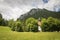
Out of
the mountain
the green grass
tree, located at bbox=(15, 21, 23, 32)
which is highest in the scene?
the mountain

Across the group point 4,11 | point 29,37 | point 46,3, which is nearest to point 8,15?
point 4,11

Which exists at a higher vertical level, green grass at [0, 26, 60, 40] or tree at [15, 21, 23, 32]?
tree at [15, 21, 23, 32]

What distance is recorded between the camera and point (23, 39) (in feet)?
12.2

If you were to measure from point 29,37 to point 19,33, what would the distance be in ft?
0.82

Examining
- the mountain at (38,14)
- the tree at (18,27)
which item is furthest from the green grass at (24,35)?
the mountain at (38,14)

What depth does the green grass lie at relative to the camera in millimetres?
3727

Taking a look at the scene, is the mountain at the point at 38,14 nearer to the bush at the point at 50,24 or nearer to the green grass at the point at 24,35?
the bush at the point at 50,24

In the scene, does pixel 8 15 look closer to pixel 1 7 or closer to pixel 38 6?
pixel 1 7

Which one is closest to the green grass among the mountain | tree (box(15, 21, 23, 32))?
tree (box(15, 21, 23, 32))

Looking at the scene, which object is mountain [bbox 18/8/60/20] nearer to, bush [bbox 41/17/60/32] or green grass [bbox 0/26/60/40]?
bush [bbox 41/17/60/32]

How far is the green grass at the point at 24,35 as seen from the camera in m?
3.73

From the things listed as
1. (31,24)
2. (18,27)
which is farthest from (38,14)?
(18,27)

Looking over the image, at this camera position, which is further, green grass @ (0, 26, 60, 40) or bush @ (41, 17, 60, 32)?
bush @ (41, 17, 60, 32)

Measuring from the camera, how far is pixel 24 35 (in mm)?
3795
